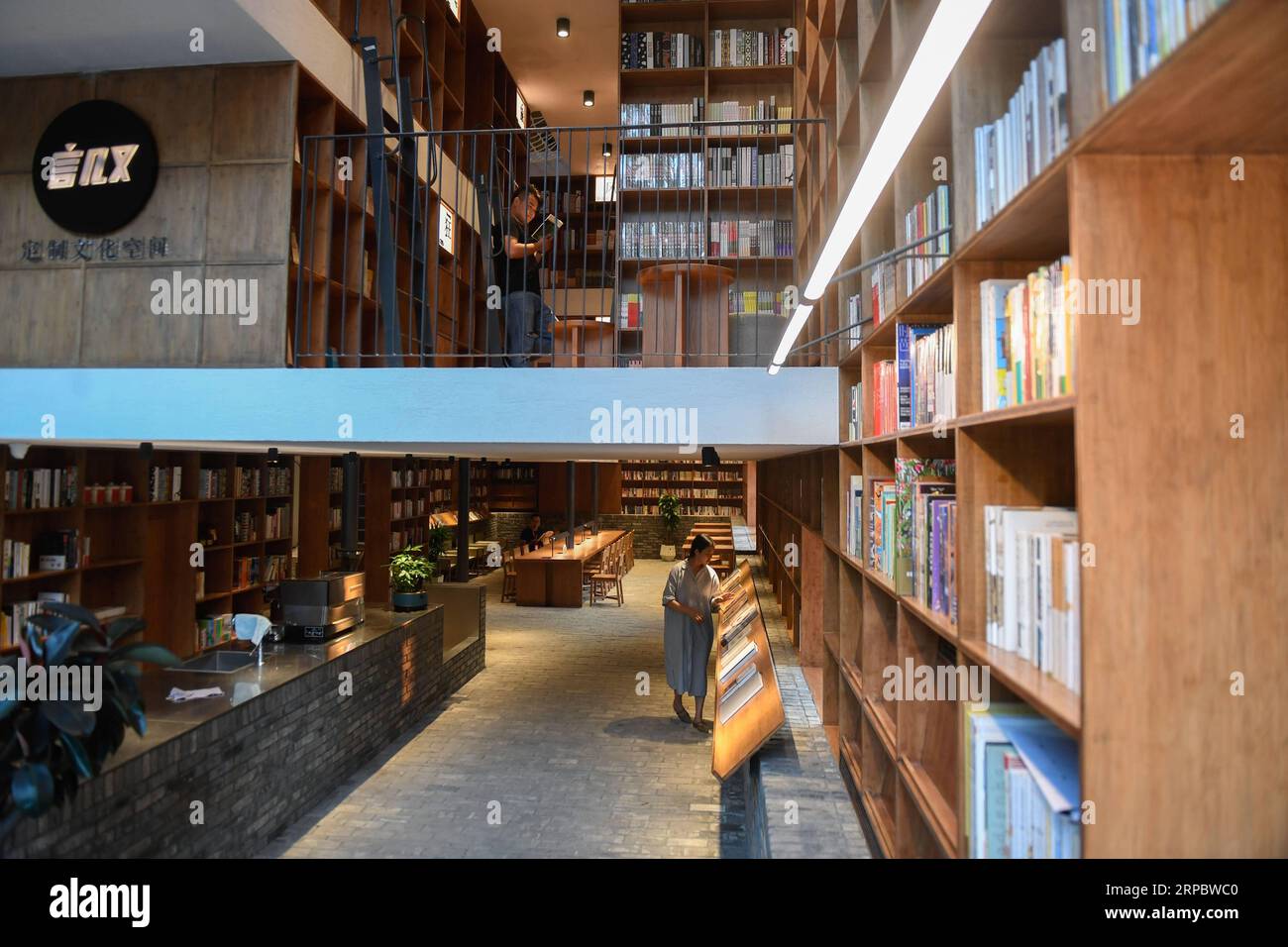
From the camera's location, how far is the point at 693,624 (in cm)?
553

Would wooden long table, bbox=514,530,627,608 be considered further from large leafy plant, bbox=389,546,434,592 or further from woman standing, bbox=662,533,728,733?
woman standing, bbox=662,533,728,733

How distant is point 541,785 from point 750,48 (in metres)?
6.31

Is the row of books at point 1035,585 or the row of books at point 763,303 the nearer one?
the row of books at point 1035,585

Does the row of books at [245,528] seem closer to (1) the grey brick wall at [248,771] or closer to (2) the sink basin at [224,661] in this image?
(1) the grey brick wall at [248,771]

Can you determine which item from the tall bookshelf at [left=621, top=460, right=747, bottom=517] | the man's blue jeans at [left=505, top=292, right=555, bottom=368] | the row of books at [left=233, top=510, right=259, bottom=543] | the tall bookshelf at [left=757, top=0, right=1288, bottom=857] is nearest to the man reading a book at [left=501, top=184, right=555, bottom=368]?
the man's blue jeans at [left=505, top=292, right=555, bottom=368]

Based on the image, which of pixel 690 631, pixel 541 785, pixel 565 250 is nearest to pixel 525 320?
pixel 565 250

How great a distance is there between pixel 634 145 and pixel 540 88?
15.8 ft

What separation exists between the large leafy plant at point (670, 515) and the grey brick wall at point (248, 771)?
10540 millimetres

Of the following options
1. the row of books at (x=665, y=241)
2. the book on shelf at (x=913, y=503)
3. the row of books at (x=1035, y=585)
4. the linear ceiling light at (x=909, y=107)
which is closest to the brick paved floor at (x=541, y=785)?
the book on shelf at (x=913, y=503)

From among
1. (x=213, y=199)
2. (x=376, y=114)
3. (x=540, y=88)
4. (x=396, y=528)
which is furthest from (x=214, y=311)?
(x=540, y=88)

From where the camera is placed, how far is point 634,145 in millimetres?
6664

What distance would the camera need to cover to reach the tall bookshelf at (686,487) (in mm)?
16891

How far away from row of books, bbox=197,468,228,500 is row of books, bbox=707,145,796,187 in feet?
16.3

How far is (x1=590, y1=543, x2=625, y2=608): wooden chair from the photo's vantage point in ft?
36.2
